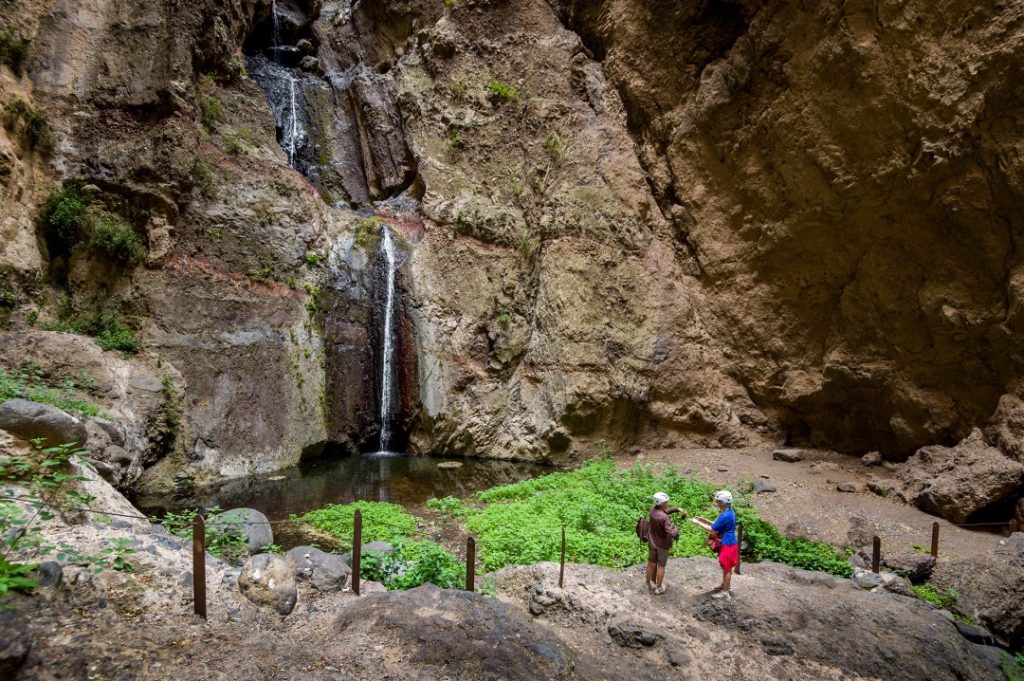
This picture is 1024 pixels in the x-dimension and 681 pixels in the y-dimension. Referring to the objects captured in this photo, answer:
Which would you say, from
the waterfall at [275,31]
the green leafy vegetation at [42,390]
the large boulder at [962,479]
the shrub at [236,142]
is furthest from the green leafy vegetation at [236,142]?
the large boulder at [962,479]

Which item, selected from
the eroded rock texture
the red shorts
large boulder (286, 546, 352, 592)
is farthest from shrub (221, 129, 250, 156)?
the red shorts

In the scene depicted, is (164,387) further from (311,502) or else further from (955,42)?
(955,42)

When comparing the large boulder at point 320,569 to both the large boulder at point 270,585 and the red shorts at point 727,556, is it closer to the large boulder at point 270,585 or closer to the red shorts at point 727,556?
the large boulder at point 270,585

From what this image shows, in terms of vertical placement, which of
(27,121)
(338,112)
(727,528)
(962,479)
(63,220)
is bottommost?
(962,479)

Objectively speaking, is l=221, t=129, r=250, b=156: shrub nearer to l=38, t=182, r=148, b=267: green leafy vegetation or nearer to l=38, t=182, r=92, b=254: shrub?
l=38, t=182, r=148, b=267: green leafy vegetation

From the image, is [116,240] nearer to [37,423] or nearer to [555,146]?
[37,423]

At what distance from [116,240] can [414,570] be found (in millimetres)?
11707

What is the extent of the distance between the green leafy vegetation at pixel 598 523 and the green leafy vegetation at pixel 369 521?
4.37ft

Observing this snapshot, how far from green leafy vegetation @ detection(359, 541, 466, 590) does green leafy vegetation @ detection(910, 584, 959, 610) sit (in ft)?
21.9

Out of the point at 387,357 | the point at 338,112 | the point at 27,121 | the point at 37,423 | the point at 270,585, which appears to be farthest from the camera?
the point at 338,112

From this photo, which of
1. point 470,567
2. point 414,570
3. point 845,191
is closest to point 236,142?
point 414,570

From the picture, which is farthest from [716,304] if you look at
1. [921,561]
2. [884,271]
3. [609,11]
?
[609,11]

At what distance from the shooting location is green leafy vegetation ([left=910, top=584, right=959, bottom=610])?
7.54 meters

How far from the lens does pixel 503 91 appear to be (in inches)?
811
